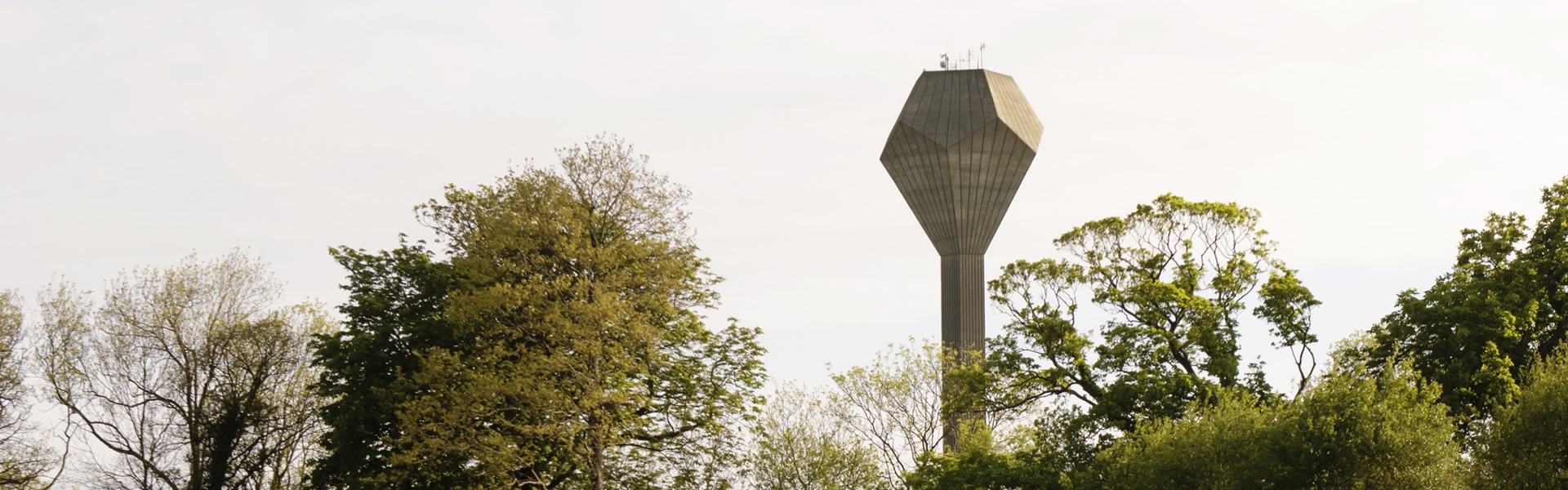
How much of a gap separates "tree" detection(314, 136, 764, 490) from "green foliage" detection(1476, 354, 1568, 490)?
1612 centimetres

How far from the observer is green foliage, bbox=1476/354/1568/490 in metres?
28.2

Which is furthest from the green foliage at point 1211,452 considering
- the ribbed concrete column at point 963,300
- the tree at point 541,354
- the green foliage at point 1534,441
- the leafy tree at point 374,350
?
the ribbed concrete column at point 963,300

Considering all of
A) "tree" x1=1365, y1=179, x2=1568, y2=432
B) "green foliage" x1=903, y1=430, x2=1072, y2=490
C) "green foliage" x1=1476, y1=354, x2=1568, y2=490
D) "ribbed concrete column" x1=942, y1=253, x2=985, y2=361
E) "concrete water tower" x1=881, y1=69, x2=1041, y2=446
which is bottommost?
"green foliage" x1=1476, y1=354, x2=1568, y2=490

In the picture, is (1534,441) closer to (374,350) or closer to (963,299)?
(374,350)

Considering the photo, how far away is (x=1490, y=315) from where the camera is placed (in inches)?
1321

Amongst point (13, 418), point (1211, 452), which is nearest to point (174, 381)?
point (13, 418)

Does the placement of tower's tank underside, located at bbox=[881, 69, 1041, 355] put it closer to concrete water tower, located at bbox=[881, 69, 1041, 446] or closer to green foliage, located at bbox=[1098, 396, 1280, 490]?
concrete water tower, located at bbox=[881, 69, 1041, 446]

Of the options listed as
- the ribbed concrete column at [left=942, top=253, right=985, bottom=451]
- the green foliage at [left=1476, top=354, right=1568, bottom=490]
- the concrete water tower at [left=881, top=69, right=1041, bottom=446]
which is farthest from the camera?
the ribbed concrete column at [left=942, top=253, right=985, bottom=451]

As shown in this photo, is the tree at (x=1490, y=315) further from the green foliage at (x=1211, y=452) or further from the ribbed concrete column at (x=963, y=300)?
the ribbed concrete column at (x=963, y=300)

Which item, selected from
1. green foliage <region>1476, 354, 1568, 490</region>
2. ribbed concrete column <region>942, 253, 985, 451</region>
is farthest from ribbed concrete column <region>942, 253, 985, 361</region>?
green foliage <region>1476, 354, 1568, 490</region>

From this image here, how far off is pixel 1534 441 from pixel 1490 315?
5626 mm

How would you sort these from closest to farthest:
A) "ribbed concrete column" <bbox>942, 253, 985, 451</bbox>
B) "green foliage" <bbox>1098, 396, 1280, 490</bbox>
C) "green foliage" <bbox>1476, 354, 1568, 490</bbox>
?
A: "green foliage" <bbox>1476, 354, 1568, 490</bbox>, "green foliage" <bbox>1098, 396, 1280, 490</bbox>, "ribbed concrete column" <bbox>942, 253, 985, 451</bbox>

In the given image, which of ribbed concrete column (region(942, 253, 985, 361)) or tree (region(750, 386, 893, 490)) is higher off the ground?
ribbed concrete column (region(942, 253, 985, 361))

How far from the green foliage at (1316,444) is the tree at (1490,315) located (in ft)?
3.90
